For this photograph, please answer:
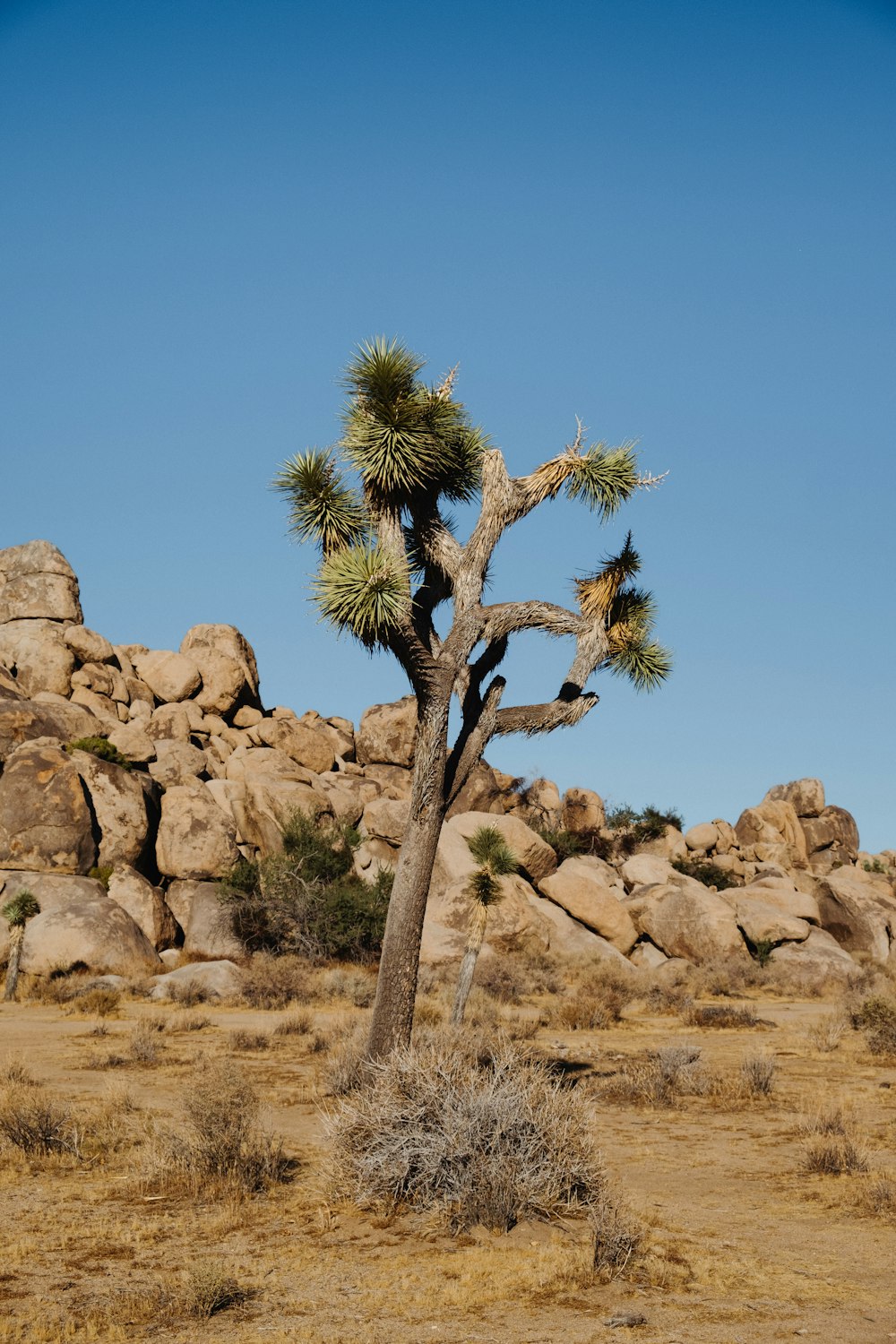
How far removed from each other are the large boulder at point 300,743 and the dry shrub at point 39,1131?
30521mm

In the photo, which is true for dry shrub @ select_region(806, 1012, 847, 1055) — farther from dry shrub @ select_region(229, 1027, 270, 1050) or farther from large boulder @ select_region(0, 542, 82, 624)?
large boulder @ select_region(0, 542, 82, 624)

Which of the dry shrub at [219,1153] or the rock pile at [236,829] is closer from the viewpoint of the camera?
the dry shrub at [219,1153]

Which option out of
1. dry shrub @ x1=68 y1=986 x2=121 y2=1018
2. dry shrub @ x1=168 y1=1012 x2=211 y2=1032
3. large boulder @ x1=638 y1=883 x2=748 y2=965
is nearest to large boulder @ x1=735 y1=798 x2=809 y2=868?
large boulder @ x1=638 y1=883 x2=748 y2=965

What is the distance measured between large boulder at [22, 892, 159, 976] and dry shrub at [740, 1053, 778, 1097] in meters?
15.6

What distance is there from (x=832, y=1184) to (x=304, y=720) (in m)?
35.0

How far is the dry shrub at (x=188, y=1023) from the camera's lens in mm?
17272

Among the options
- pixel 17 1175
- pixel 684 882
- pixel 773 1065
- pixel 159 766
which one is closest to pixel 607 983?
pixel 684 882

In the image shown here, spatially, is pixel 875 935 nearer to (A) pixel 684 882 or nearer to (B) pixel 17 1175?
(A) pixel 684 882

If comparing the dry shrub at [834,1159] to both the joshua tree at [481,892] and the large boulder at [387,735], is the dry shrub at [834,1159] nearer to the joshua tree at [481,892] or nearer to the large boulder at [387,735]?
the joshua tree at [481,892]

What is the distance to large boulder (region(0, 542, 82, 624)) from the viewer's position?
39.7 metres

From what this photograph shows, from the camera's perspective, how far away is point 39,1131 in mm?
8844

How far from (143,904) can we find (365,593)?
2039cm

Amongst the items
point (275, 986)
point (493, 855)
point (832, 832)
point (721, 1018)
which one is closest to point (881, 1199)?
point (493, 855)

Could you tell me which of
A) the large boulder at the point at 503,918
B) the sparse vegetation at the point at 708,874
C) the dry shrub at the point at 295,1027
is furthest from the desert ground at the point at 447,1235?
the sparse vegetation at the point at 708,874
